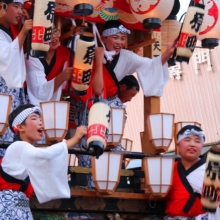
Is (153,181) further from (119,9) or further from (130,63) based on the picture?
(119,9)

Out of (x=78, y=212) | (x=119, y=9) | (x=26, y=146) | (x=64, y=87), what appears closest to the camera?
(x=26, y=146)

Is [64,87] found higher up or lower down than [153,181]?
higher up

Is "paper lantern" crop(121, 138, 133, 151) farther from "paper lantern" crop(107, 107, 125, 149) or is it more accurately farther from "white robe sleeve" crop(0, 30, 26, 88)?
"white robe sleeve" crop(0, 30, 26, 88)

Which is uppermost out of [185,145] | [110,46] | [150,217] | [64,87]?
[110,46]

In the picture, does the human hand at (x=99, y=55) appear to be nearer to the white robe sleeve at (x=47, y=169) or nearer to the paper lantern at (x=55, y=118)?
the paper lantern at (x=55, y=118)

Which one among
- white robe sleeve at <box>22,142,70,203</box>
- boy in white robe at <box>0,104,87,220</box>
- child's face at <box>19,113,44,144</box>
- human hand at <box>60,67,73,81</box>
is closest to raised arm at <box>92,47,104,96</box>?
human hand at <box>60,67,73,81</box>

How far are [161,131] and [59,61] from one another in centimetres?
148

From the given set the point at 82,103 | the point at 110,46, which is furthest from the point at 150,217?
Result: the point at 110,46

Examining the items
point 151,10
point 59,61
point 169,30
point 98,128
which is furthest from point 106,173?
point 169,30

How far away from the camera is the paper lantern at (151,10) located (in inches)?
299

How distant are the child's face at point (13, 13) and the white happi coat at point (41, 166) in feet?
6.37

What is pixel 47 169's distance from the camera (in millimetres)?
5594

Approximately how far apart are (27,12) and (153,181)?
94.8 inches

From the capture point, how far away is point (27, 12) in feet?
25.2
